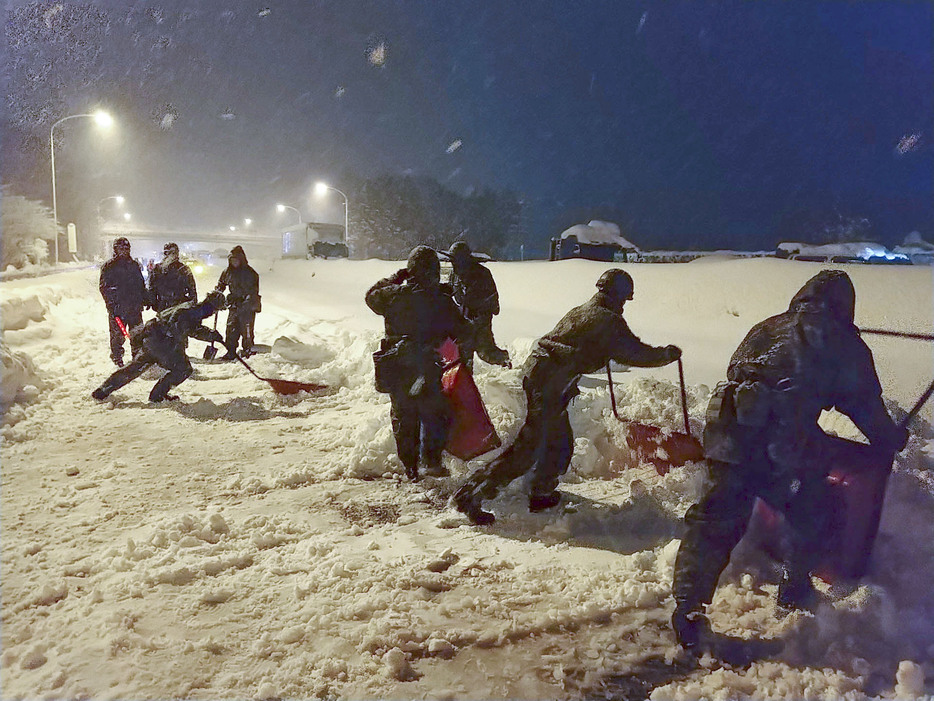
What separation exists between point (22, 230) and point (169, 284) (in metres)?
37.0

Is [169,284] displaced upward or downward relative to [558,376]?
upward

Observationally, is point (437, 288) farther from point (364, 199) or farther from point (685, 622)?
point (364, 199)

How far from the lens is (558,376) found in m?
4.27

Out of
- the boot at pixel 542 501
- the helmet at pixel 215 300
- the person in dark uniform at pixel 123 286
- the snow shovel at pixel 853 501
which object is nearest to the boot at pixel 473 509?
the boot at pixel 542 501

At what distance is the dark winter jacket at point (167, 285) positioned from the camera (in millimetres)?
9383

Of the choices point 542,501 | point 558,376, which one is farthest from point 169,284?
point 558,376

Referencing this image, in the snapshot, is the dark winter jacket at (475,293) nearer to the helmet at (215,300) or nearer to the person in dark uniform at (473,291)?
the person in dark uniform at (473,291)

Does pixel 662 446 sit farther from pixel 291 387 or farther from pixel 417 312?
pixel 291 387

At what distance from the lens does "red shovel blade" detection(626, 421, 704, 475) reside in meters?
4.93

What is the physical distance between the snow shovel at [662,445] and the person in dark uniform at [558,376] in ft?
1.99

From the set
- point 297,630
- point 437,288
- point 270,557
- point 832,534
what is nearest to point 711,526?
point 832,534

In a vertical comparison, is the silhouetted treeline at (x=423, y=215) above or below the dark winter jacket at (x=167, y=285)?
above

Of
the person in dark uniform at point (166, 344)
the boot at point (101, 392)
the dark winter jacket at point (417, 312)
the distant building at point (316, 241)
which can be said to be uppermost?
the distant building at point (316, 241)

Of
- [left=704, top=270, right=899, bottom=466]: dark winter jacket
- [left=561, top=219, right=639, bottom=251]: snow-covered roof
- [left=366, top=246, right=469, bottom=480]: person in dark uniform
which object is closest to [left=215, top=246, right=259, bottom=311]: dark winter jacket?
[left=366, top=246, right=469, bottom=480]: person in dark uniform
